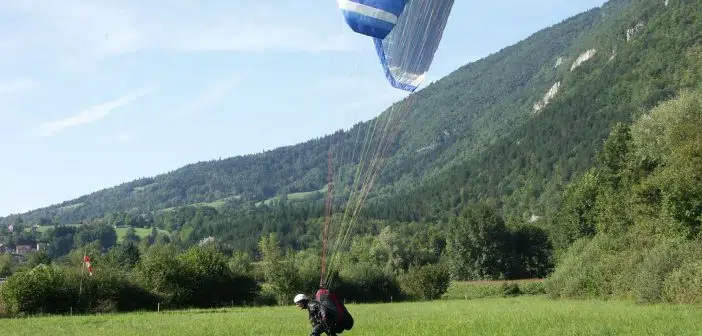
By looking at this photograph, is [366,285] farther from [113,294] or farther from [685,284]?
[685,284]

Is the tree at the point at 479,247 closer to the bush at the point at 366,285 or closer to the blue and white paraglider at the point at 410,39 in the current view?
the bush at the point at 366,285

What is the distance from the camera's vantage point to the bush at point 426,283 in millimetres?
64000

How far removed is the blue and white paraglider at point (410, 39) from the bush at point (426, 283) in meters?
50.1

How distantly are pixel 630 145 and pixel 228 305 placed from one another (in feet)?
102

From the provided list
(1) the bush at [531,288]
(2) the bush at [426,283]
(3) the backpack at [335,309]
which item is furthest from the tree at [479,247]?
(3) the backpack at [335,309]

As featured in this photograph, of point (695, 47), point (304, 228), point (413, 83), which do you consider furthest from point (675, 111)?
point (304, 228)

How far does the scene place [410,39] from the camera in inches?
595

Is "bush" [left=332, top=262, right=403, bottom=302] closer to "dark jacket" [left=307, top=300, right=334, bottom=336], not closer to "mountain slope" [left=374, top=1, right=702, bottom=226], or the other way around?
"dark jacket" [left=307, top=300, right=334, bottom=336]

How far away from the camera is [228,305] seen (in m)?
55.8

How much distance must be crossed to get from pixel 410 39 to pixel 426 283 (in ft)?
167

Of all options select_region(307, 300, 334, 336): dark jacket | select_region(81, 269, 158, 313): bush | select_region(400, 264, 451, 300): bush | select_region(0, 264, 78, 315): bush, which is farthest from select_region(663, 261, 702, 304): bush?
select_region(400, 264, 451, 300): bush

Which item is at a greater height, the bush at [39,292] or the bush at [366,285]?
the bush at [39,292]

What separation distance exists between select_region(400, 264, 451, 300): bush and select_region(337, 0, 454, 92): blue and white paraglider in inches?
1973

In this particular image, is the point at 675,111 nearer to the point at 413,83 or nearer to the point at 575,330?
the point at 575,330
